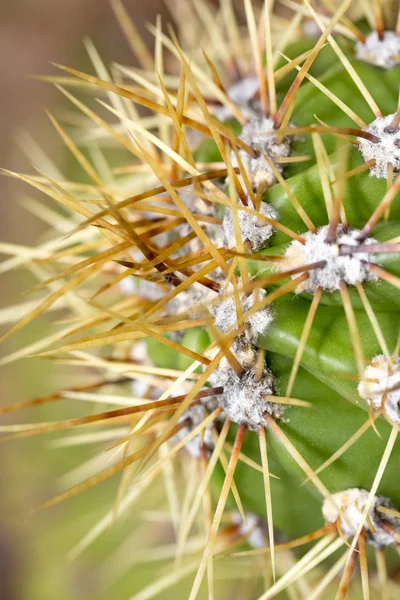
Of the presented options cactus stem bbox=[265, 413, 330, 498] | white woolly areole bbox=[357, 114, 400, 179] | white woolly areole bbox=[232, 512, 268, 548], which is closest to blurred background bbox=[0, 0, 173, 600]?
white woolly areole bbox=[232, 512, 268, 548]

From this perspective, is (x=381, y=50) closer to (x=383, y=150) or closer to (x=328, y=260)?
(x=383, y=150)

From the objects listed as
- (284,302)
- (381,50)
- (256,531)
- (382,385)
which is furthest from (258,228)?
(256,531)

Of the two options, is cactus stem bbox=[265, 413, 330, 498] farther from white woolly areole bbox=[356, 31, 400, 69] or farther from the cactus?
white woolly areole bbox=[356, 31, 400, 69]

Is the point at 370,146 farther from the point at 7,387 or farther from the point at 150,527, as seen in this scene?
A: the point at 7,387

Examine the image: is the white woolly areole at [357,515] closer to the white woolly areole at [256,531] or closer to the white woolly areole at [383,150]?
the white woolly areole at [256,531]

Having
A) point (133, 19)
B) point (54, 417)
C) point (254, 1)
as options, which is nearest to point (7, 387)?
point (54, 417)

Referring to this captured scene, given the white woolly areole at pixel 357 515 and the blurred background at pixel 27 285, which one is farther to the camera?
the blurred background at pixel 27 285

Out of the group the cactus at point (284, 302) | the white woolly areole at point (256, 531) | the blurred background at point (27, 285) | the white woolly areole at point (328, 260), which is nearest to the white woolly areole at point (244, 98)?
the cactus at point (284, 302)

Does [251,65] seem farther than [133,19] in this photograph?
No
